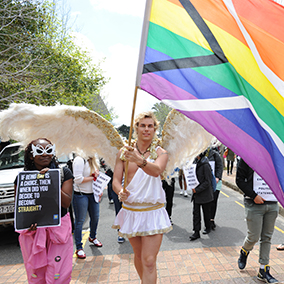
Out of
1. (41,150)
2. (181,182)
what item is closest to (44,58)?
(181,182)

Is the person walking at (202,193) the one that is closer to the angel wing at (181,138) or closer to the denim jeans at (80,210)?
the denim jeans at (80,210)

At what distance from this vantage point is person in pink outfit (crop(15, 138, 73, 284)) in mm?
2727

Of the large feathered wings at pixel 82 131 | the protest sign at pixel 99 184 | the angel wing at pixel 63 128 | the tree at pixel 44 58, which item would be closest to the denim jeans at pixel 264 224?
the large feathered wings at pixel 82 131

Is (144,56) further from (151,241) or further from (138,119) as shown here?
(151,241)

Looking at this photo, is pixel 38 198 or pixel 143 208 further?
pixel 143 208

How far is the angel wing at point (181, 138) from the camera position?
3.21 meters

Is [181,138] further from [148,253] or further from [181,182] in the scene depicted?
[181,182]

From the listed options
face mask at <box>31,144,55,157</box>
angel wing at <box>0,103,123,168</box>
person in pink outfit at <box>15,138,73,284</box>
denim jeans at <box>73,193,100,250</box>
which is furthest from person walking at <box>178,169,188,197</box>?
face mask at <box>31,144,55,157</box>

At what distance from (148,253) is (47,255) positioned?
41.6 inches

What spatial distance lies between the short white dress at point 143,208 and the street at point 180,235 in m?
2.09

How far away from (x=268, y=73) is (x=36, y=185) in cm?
Answer: 245

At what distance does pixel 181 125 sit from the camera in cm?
321

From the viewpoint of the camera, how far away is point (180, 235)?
18.4ft

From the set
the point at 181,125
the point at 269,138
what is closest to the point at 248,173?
the point at 181,125
